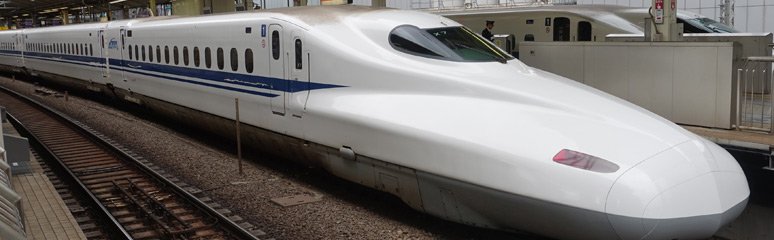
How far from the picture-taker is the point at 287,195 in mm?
9453

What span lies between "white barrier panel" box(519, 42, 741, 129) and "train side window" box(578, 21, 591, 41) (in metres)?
6.61

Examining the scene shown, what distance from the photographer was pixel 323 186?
9.88 m

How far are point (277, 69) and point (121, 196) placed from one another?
8.95 feet

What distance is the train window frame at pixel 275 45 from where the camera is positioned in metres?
9.84

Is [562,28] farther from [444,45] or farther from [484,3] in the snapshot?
[484,3]

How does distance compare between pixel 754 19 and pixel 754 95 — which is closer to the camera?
pixel 754 95

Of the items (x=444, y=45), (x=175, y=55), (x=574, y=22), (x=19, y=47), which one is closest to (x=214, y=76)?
(x=175, y=55)

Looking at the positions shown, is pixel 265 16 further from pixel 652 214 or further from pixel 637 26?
pixel 637 26

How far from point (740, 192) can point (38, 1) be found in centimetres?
3769

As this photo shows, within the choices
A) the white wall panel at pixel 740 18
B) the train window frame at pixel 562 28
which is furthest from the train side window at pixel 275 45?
the white wall panel at pixel 740 18

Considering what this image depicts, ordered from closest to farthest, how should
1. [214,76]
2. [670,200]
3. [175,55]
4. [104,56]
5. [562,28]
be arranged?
1. [670,200]
2. [214,76]
3. [175,55]
4. [562,28]
5. [104,56]

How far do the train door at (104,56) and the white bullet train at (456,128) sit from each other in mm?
7391

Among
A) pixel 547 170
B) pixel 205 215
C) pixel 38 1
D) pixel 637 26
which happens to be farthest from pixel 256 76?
pixel 38 1

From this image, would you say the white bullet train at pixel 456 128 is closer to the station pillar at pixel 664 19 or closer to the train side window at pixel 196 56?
the train side window at pixel 196 56
